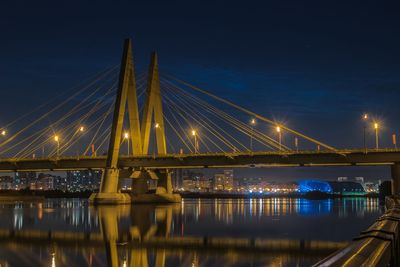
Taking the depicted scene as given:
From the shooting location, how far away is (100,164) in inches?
3022

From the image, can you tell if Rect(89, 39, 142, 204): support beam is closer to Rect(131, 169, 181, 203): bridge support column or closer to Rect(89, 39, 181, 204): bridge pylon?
Rect(89, 39, 181, 204): bridge pylon

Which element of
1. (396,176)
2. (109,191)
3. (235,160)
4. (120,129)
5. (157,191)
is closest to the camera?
(396,176)

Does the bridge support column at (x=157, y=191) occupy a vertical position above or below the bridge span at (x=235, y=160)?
below

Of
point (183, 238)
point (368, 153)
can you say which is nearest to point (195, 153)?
point (368, 153)

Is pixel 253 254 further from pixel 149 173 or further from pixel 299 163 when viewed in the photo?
pixel 149 173

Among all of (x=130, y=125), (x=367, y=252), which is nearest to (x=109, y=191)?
(x=130, y=125)

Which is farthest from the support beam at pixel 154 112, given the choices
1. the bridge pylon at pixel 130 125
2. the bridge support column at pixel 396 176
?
the bridge support column at pixel 396 176

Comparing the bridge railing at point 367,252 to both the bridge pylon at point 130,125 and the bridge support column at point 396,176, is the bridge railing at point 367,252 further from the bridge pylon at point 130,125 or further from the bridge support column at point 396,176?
the bridge pylon at point 130,125

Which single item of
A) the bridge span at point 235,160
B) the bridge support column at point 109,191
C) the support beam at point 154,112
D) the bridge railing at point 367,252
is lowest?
the bridge railing at point 367,252

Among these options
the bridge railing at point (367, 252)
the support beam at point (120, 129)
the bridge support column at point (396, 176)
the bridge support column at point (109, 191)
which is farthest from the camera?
the bridge support column at point (109, 191)

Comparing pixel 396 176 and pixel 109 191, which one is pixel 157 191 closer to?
pixel 109 191

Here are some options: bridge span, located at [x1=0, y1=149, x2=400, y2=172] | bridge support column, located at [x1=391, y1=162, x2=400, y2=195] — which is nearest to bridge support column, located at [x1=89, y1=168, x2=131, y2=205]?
bridge span, located at [x1=0, y1=149, x2=400, y2=172]

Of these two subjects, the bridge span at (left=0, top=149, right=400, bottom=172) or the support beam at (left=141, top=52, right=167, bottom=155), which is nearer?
the bridge span at (left=0, top=149, right=400, bottom=172)

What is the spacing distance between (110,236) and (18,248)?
628 centimetres
